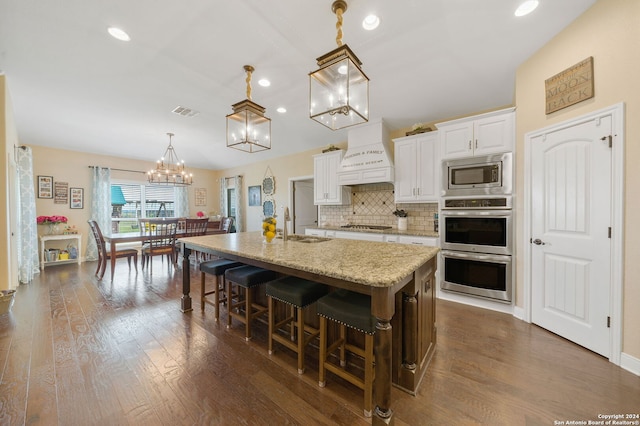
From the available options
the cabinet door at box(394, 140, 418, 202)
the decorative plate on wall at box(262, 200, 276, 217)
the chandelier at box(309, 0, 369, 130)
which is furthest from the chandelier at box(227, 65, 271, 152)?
the decorative plate on wall at box(262, 200, 276, 217)

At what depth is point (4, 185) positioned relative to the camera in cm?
271

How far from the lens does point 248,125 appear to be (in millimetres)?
2428

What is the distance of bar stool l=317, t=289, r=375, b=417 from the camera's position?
4.61 feet

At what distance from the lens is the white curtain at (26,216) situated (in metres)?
3.84

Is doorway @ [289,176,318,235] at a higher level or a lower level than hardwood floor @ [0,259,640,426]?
higher

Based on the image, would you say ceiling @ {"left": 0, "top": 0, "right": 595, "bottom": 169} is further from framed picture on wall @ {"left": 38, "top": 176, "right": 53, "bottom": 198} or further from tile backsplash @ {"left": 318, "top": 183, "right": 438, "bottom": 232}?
framed picture on wall @ {"left": 38, "top": 176, "right": 53, "bottom": 198}

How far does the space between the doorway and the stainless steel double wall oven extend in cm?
312

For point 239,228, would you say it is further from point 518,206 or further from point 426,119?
point 518,206

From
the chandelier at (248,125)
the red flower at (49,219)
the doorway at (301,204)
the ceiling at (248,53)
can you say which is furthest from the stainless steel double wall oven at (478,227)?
the red flower at (49,219)

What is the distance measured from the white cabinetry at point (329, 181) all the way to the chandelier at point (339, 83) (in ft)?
8.34

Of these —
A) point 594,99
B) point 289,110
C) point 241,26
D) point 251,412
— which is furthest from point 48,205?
point 594,99

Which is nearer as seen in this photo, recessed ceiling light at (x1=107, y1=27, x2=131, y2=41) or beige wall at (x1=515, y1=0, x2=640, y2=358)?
beige wall at (x1=515, y1=0, x2=640, y2=358)

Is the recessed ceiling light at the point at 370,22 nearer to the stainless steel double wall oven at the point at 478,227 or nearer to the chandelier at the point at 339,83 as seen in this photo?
the chandelier at the point at 339,83

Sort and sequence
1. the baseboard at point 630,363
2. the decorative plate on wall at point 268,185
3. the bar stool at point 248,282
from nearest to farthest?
the baseboard at point 630,363, the bar stool at point 248,282, the decorative plate on wall at point 268,185
